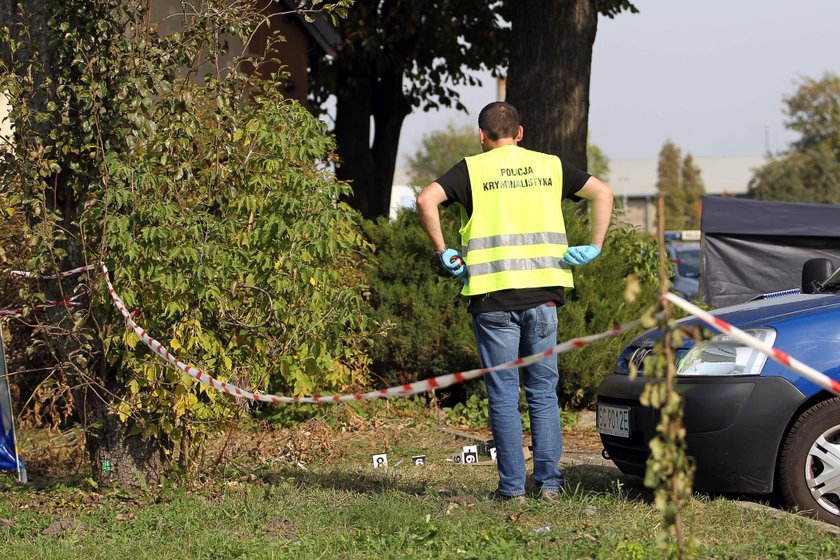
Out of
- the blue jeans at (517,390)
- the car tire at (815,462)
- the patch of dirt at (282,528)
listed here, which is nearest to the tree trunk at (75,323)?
the patch of dirt at (282,528)

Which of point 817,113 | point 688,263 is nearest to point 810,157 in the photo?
point 817,113

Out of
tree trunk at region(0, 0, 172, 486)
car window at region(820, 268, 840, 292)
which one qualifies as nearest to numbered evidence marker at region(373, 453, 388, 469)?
tree trunk at region(0, 0, 172, 486)

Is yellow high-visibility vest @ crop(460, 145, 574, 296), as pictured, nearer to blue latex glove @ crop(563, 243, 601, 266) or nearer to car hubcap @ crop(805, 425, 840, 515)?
blue latex glove @ crop(563, 243, 601, 266)

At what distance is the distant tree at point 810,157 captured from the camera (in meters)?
61.9

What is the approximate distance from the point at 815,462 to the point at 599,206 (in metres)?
1.58

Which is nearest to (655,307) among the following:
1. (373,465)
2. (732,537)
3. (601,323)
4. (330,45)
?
(732,537)

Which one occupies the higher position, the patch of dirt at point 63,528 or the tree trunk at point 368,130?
the tree trunk at point 368,130

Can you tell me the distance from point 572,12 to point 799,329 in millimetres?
6716

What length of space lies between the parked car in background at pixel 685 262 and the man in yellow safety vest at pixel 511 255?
12729 mm

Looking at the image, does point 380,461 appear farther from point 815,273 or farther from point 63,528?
point 815,273

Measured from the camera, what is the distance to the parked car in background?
19078mm

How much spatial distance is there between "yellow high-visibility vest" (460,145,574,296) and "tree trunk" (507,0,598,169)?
5.80 metres

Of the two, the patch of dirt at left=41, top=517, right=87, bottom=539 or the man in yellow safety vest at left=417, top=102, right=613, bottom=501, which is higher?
the man in yellow safety vest at left=417, top=102, right=613, bottom=501

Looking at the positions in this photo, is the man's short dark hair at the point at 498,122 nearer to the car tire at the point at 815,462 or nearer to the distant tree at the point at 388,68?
the car tire at the point at 815,462
